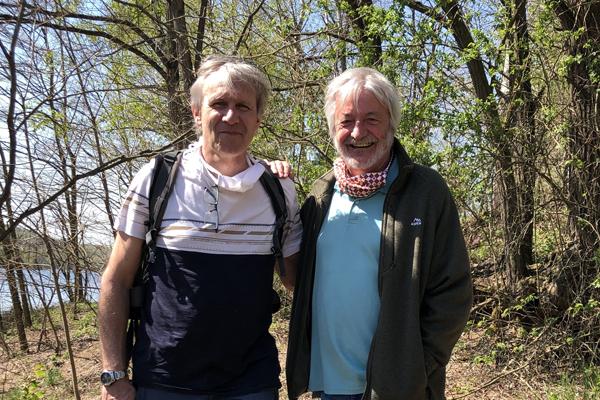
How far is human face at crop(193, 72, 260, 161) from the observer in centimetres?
213

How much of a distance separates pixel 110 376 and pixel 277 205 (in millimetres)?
921

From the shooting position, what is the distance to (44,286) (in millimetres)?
4871

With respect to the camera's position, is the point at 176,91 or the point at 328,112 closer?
the point at 328,112

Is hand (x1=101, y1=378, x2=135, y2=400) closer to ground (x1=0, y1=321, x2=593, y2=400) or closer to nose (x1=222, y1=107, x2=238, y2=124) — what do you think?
nose (x1=222, y1=107, x2=238, y2=124)

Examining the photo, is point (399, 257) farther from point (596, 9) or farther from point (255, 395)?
point (596, 9)

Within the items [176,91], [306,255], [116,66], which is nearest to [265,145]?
[176,91]

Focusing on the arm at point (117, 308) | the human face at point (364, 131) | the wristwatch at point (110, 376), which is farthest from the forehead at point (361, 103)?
the wristwatch at point (110, 376)

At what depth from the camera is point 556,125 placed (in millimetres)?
4891

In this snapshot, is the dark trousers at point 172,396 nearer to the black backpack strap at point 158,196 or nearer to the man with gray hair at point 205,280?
the man with gray hair at point 205,280

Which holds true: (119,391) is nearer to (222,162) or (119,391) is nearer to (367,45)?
(222,162)

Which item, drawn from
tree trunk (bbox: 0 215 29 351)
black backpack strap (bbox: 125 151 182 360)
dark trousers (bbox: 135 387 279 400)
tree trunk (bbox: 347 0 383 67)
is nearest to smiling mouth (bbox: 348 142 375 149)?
black backpack strap (bbox: 125 151 182 360)

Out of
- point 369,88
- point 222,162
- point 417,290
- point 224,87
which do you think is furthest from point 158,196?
point 417,290

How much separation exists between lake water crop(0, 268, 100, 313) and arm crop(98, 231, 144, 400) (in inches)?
107

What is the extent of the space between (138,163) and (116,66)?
3.73ft
